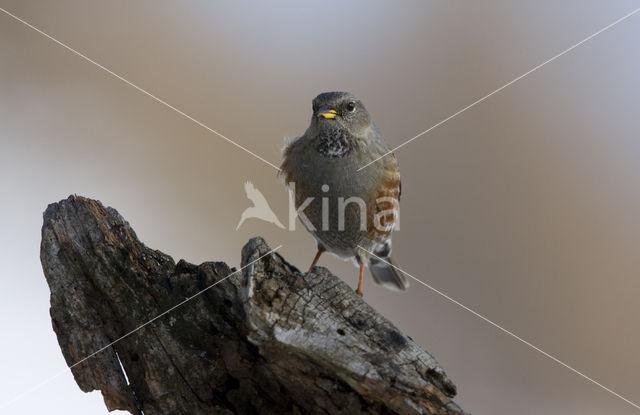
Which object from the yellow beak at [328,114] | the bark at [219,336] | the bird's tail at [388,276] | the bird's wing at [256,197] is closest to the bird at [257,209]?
the bird's wing at [256,197]

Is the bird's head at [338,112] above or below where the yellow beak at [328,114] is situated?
above

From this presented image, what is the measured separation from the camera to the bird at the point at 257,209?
3.52 m

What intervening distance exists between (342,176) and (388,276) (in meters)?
1.04

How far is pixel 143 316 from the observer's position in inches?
89.4

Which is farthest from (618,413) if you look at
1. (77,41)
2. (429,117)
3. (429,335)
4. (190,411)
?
(77,41)

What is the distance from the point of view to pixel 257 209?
11.9 ft

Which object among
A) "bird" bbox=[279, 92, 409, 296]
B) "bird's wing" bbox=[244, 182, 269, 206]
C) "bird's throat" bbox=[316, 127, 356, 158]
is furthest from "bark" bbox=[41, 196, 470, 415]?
"bird's wing" bbox=[244, 182, 269, 206]

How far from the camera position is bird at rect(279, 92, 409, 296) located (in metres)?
3.27

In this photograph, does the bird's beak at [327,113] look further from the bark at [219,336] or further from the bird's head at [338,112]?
the bark at [219,336]

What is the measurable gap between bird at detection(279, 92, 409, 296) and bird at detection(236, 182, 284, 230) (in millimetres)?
157

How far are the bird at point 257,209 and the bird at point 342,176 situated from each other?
0.51 ft

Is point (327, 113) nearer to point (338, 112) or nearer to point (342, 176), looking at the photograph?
point (338, 112)

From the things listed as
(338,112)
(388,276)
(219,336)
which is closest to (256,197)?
(338,112)

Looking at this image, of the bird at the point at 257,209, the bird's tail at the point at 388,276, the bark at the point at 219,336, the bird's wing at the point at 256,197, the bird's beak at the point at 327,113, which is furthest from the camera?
the bird's tail at the point at 388,276
